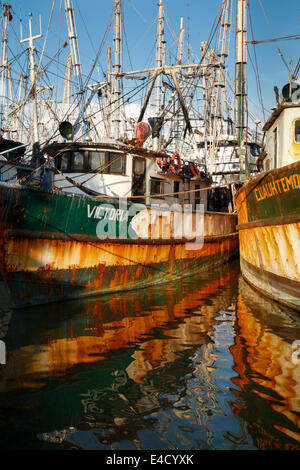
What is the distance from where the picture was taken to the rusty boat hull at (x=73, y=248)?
24.6 feet

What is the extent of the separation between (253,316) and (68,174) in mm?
6537

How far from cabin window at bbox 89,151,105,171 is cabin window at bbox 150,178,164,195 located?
1.84 meters

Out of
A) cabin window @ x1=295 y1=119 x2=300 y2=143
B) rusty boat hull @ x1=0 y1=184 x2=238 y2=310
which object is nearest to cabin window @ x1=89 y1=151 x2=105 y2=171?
rusty boat hull @ x1=0 y1=184 x2=238 y2=310

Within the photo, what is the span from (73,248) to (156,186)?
441cm

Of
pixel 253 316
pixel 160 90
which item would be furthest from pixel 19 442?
pixel 160 90

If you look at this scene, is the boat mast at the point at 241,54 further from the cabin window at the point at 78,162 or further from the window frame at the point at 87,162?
the cabin window at the point at 78,162

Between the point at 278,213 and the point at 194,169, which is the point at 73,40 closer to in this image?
the point at 194,169

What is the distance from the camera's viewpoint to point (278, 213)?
292 inches

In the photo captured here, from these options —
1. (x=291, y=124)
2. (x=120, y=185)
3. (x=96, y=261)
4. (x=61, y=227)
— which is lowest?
(x=96, y=261)

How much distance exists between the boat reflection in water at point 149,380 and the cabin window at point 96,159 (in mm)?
4627

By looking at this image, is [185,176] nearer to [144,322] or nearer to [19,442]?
[144,322]

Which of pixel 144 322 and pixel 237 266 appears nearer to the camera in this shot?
pixel 144 322

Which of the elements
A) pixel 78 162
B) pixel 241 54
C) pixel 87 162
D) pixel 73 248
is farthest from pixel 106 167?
pixel 241 54

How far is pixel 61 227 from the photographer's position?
26.9ft
